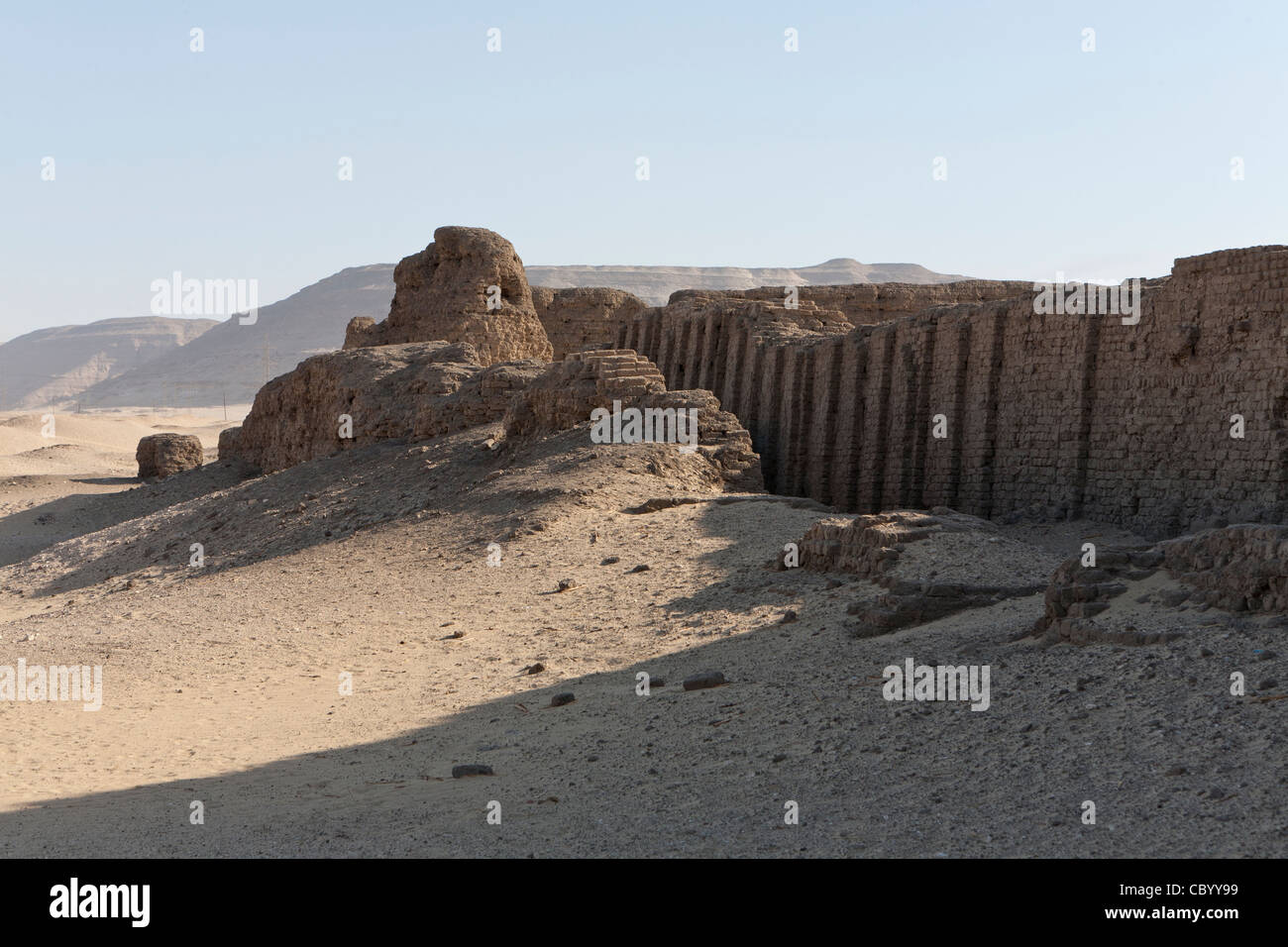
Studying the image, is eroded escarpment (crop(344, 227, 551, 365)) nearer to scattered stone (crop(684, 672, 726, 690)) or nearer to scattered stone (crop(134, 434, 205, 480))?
scattered stone (crop(134, 434, 205, 480))

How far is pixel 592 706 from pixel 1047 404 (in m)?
8.40

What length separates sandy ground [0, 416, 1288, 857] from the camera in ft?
18.1

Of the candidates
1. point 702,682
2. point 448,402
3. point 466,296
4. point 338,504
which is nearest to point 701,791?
point 702,682

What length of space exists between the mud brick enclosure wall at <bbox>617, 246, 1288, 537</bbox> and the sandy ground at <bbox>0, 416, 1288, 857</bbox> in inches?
37.2

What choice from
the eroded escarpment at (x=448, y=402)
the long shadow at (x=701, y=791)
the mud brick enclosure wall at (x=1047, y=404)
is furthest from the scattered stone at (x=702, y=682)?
the eroded escarpment at (x=448, y=402)

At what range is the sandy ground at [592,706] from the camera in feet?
18.1

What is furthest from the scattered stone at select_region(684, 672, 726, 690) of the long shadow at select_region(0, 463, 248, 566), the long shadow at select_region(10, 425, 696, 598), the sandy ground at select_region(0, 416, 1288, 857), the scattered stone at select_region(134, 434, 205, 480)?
the scattered stone at select_region(134, 434, 205, 480)

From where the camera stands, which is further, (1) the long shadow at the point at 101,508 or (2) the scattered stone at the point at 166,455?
(2) the scattered stone at the point at 166,455

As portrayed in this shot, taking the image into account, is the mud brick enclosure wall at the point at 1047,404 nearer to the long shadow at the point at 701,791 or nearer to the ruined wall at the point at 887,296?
the ruined wall at the point at 887,296

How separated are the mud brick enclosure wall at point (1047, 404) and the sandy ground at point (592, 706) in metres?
0.94

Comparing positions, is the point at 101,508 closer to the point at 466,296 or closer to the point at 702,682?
the point at 466,296

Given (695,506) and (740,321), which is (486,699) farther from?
(740,321)

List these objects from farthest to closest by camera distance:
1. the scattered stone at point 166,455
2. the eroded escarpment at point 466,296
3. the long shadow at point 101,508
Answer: the scattered stone at point 166,455, the eroded escarpment at point 466,296, the long shadow at point 101,508

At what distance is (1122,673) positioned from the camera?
6539 millimetres
